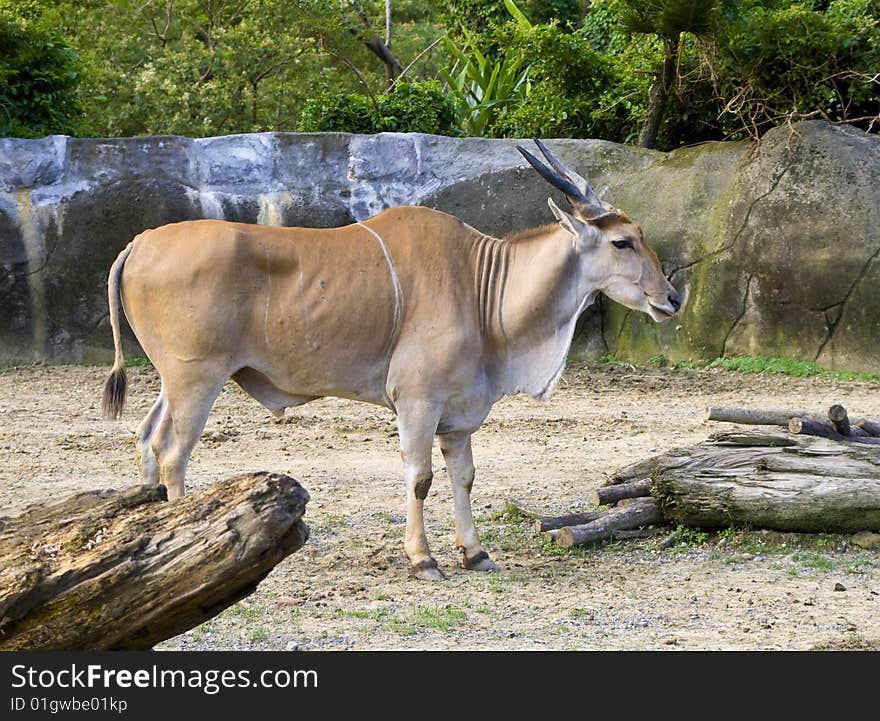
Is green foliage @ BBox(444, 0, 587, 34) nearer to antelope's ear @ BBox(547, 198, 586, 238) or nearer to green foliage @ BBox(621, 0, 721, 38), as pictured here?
green foliage @ BBox(621, 0, 721, 38)

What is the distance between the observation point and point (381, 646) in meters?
4.23

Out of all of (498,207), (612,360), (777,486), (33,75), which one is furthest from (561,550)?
(33,75)

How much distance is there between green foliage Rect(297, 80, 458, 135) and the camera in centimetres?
1171

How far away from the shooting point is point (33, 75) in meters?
11.3

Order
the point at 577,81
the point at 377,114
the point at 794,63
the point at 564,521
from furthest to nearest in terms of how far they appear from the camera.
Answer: the point at 577,81 → the point at 377,114 → the point at 794,63 → the point at 564,521

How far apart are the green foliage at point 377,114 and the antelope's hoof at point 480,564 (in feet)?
22.7

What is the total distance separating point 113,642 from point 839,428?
12.2 ft

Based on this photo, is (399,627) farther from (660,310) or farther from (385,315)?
(660,310)

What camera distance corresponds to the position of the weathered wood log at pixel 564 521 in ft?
18.7

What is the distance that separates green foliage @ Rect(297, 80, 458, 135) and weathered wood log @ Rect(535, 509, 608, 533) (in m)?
6.55

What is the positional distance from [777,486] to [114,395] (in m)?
2.81

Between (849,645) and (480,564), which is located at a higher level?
(849,645)

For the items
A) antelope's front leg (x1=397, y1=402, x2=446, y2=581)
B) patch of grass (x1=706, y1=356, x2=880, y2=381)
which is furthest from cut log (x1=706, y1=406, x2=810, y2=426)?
patch of grass (x1=706, y1=356, x2=880, y2=381)

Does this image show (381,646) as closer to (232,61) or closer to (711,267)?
(711,267)
